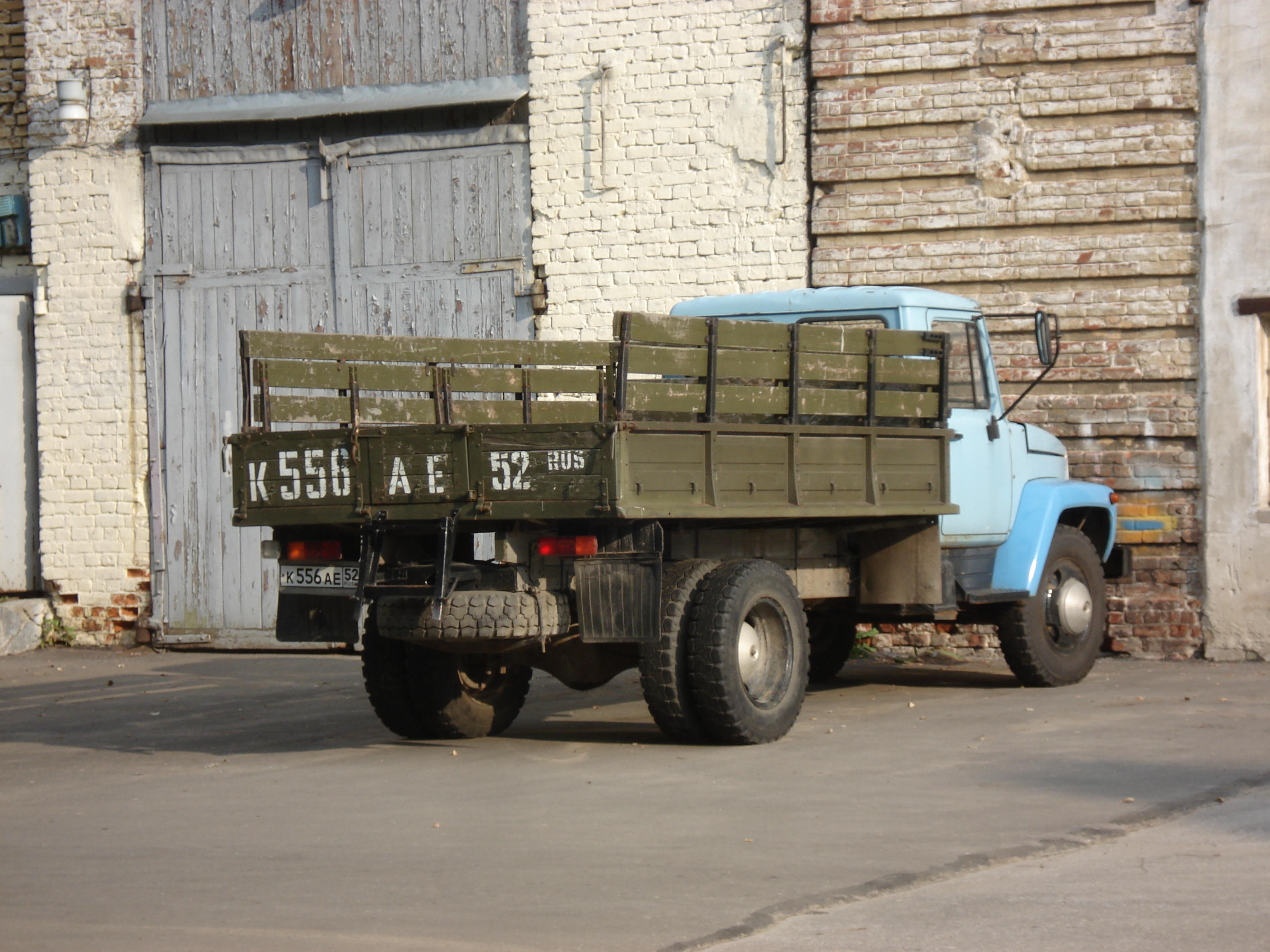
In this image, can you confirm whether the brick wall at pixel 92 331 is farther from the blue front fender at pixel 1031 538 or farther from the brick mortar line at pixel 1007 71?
the blue front fender at pixel 1031 538

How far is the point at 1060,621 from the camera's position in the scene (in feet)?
30.0

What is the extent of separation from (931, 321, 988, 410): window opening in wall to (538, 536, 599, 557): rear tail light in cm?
277

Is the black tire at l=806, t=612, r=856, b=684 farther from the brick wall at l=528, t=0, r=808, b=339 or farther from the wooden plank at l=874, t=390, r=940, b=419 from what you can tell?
the brick wall at l=528, t=0, r=808, b=339

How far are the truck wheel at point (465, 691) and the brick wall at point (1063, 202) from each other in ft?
14.7

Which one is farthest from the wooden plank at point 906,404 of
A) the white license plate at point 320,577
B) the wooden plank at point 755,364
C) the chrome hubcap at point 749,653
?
the white license plate at point 320,577

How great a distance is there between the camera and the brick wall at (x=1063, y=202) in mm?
10914

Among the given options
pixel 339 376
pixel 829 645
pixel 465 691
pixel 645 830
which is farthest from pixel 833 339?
pixel 645 830

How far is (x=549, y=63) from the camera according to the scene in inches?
479

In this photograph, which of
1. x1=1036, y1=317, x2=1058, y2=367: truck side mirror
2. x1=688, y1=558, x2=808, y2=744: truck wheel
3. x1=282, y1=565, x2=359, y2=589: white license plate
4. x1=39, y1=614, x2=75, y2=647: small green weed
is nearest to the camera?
x1=688, y1=558, x2=808, y2=744: truck wheel

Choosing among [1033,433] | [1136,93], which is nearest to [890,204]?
[1136,93]

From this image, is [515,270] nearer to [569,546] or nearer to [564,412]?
[564,412]

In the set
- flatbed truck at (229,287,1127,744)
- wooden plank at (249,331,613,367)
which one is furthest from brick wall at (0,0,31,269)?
wooden plank at (249,331,613,367)

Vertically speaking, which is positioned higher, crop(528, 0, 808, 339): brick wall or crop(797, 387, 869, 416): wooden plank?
crop(528, 0, 808, 339): brick wall

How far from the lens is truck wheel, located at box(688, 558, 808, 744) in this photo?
6.77m
